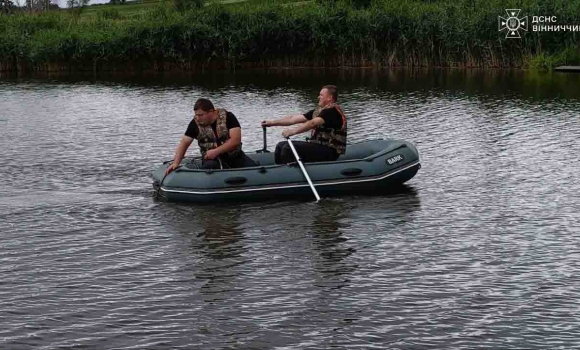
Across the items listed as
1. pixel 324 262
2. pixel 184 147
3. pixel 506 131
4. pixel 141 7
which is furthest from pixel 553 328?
pixel 141 7

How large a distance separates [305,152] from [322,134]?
38 cm

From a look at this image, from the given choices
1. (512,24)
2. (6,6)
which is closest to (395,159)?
(512,24)

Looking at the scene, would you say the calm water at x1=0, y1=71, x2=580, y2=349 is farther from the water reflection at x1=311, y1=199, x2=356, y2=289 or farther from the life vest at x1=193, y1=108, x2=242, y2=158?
the life vest at x1=193, y1=108, x2=242, y2=158

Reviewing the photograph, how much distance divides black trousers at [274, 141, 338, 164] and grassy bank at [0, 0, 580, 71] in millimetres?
23077

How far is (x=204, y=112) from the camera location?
12.5 meters

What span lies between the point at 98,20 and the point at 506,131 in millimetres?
27852

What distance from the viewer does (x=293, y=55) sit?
128 ft

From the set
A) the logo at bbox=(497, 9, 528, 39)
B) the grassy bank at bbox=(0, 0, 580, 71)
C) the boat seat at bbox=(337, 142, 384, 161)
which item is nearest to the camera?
the boat seat at bbox=(337, 142, 384, 161)

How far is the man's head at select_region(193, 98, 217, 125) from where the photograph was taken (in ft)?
40.9

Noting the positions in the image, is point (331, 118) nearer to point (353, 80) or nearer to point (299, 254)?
point (299, 254)

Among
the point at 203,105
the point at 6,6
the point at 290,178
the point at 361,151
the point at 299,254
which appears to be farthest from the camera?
the point at 6,6

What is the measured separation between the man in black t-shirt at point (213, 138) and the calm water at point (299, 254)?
72 cm

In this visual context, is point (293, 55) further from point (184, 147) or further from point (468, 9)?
point (184, 147)

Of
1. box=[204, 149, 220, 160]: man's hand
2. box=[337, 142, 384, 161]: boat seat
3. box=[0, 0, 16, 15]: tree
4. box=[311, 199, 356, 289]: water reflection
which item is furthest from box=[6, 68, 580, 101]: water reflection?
box=[0, 0, 16, 15]: tree
